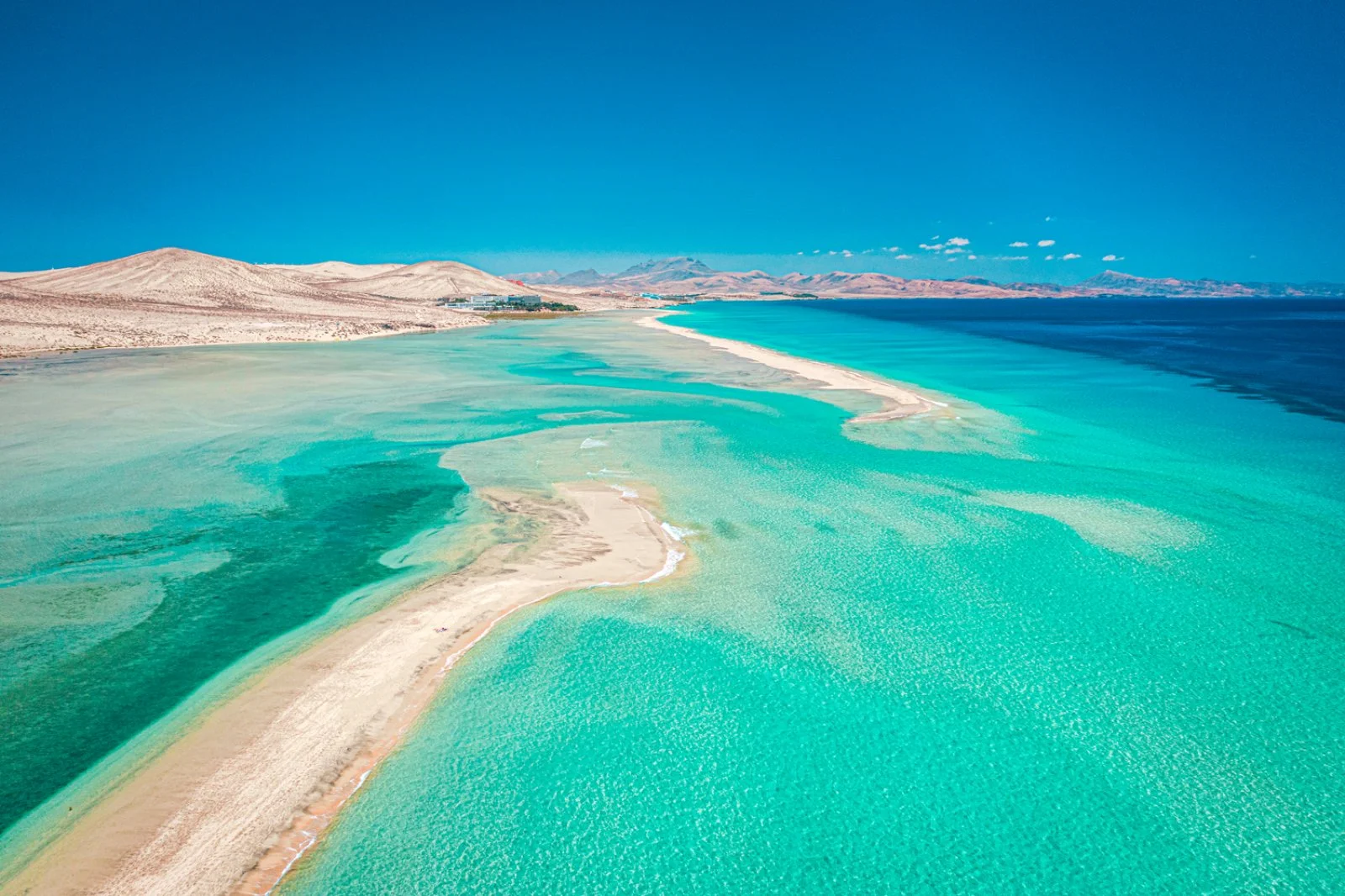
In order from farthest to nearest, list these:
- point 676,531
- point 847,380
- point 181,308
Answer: point 181,308
point 847,380
point 676,531

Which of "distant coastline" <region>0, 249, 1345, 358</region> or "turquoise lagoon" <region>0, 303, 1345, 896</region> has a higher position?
"distant coastline" <region>0, 249, 1345, 358</region>

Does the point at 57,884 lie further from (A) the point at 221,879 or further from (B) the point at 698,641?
(B) the point at 698,641

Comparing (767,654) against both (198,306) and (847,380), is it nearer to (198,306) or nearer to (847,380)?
(847,380)

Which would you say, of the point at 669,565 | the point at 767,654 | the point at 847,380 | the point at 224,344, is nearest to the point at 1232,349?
the point at 847,380

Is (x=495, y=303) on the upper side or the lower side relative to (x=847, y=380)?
upper

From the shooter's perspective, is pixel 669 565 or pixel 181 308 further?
pixel 181 308

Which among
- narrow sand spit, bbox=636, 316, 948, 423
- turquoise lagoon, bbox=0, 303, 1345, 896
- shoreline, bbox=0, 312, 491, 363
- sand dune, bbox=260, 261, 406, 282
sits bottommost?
turquoise lagoon, bbox=0, 303, 1345, 896

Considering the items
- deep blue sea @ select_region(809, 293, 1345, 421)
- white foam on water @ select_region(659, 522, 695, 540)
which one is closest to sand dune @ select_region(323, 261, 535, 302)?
deep blue sea @ select_region(809, 293, 1345, 421)

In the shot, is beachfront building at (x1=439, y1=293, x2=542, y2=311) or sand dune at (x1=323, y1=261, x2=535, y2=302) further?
sand dune at (x1=323, y1=261, x2=535, y2=302)

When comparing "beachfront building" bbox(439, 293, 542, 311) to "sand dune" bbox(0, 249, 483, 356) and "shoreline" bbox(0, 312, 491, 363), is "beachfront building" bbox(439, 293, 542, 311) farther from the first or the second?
"shoreline" bbox(0, 312, 491, 363)
